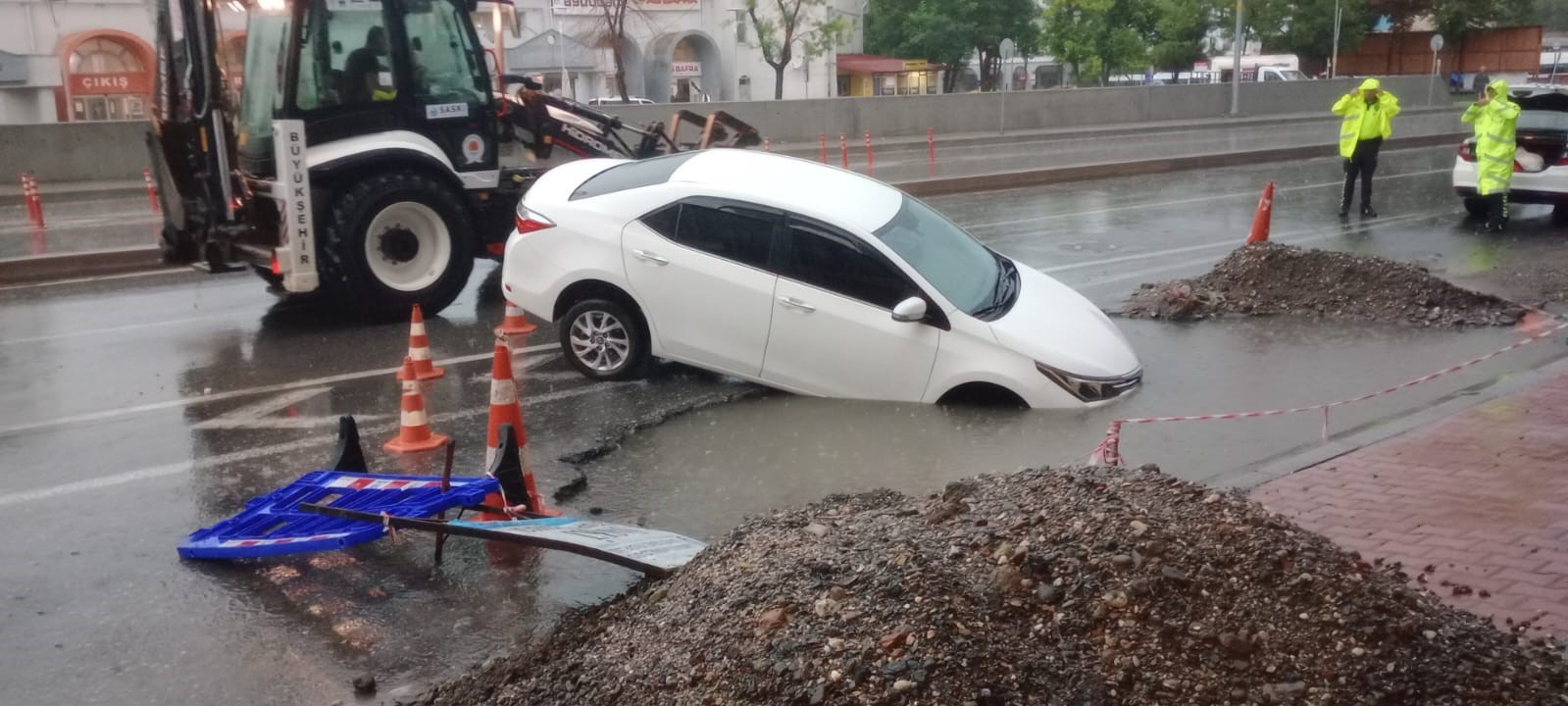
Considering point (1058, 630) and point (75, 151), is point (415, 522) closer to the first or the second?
point (1058, 630)

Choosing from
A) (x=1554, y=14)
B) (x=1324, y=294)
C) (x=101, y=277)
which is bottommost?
(x=1324, y=294)

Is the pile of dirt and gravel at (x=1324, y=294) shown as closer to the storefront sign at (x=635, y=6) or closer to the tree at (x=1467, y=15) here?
the storefront sign at (x=635, y=6)

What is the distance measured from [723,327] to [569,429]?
121 cm

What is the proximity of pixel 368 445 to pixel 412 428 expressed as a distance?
0.30 m

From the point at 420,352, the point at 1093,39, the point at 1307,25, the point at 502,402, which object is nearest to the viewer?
the point at 502,402

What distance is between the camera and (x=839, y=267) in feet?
26.3

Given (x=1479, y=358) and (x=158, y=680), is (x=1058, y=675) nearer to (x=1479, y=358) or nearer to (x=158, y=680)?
(x=158, y=680)

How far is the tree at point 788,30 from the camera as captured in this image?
46562 millimetres

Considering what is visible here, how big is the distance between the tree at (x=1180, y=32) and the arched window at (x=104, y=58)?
44.0m

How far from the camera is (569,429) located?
774cm

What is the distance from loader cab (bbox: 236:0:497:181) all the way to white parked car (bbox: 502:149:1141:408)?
226cm

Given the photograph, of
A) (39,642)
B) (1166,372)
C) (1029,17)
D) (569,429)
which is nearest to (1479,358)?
(1166,372)

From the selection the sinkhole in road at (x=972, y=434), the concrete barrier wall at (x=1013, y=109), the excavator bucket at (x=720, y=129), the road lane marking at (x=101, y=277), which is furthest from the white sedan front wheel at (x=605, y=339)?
the concrete barrier wall at (x=1013, y=109)

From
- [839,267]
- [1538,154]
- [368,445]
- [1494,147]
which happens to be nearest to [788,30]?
[1538,154]
